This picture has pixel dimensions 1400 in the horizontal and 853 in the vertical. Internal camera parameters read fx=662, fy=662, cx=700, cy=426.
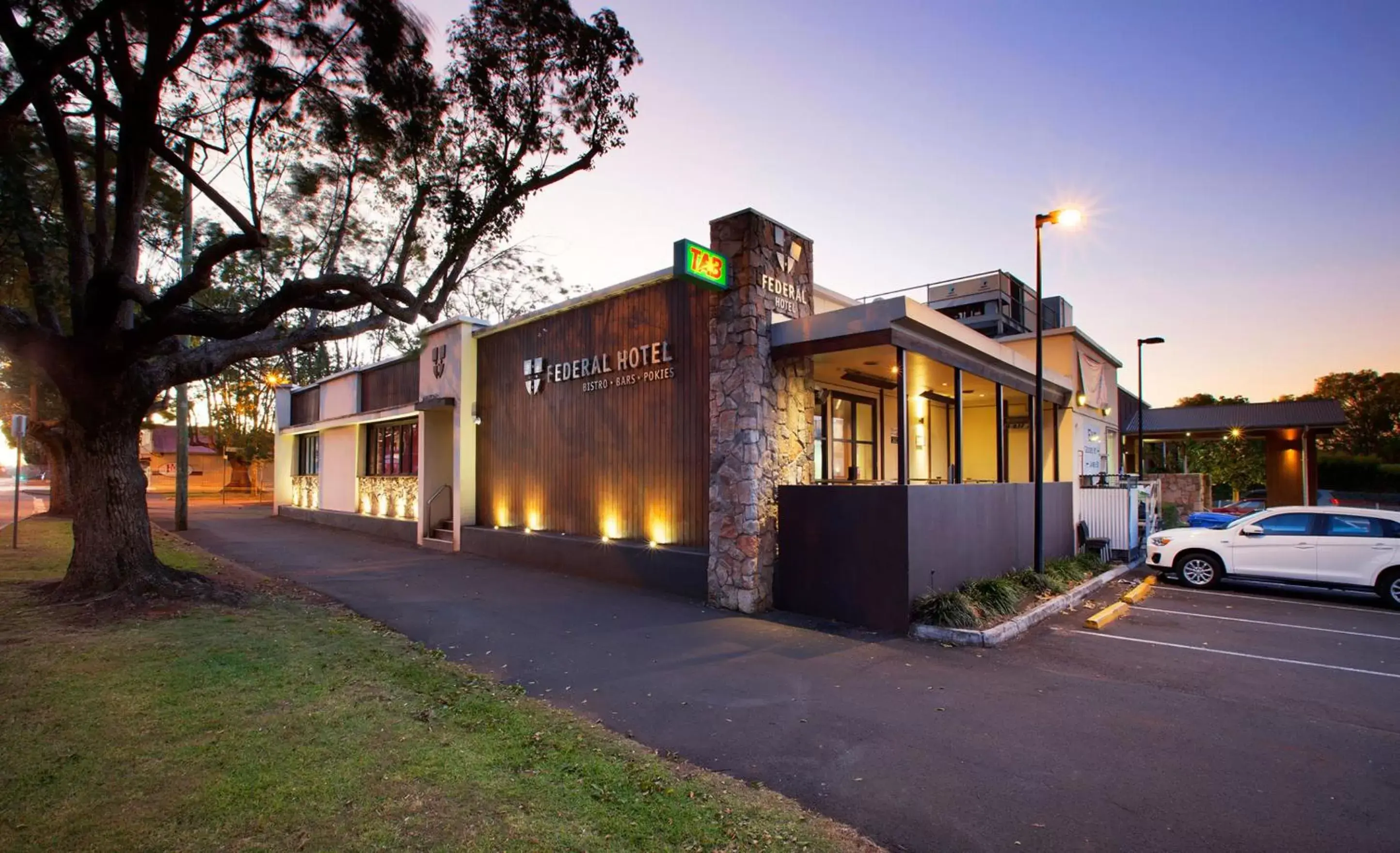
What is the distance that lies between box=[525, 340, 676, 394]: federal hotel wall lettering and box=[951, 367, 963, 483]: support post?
4275mm

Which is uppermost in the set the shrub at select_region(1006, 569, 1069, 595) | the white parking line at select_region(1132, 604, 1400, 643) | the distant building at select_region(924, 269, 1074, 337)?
the distant building at select_region(924, 269, 1074, 337)

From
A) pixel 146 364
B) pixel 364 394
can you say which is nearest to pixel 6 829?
pixel 146 364

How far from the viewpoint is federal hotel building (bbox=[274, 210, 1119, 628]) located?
866 centimetres

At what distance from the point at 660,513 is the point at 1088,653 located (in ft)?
20.1

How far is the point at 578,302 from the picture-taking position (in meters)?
12.8

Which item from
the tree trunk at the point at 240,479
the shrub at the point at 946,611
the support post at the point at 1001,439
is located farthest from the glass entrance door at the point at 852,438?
the tree trunk at the point at 240,479

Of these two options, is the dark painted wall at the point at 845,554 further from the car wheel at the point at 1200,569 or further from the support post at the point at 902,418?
the car wheel at the point at 1200,569

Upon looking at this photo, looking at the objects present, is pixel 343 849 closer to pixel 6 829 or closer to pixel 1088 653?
pixel 6 829

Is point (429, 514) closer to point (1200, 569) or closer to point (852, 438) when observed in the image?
point (852, 438)

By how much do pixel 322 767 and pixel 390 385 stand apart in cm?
1733

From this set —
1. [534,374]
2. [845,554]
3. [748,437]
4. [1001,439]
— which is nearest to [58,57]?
[534,374]

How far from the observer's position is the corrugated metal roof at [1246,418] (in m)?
23.2

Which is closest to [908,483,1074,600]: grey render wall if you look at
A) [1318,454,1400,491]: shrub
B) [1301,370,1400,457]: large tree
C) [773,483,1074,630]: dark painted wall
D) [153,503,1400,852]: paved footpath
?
[773,483,1074,630]: dark painted wall

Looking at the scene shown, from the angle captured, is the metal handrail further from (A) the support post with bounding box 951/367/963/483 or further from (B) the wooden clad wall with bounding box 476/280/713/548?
(A) the support post with bounding box 951/367/963/483
